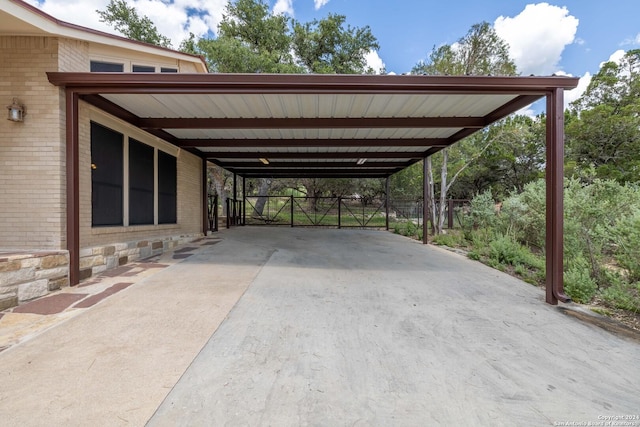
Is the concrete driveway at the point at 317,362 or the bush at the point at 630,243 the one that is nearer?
the concrete driveway at the point at 317,362

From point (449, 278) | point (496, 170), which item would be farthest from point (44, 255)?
point (496, 170)

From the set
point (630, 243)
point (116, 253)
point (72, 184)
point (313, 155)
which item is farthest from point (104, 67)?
point (630, 243)

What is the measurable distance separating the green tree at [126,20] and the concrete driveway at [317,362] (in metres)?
15.8

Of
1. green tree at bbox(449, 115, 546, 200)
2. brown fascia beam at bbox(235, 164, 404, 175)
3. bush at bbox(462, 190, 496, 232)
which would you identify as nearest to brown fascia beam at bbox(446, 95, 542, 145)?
bush at bbox(462, 190, 496, 232)

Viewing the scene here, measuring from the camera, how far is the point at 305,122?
5.05 meters

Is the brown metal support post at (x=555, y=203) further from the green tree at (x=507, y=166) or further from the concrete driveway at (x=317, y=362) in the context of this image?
the green tree at (x=507, y=166)

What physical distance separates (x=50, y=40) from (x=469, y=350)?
6076 mm

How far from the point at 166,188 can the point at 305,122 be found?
3.67 m

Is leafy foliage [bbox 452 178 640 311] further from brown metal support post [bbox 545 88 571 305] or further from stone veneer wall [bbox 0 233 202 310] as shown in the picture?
stone veneer wall [bbox 0 233 202 310]

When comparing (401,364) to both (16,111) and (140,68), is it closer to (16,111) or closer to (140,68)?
(16,111)

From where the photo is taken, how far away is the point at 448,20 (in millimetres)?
10719

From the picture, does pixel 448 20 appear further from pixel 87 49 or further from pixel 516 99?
pixel 87 49

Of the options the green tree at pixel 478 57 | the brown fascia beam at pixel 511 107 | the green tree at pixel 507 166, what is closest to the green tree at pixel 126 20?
the green tree at pixel 478 57

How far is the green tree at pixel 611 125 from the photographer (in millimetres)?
13594
